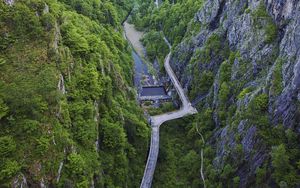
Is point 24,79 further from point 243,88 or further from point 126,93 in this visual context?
point 243,88

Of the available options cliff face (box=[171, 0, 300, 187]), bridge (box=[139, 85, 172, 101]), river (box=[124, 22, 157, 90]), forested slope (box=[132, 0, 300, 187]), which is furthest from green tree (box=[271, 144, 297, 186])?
river (box=[124, 22, 157, 90])

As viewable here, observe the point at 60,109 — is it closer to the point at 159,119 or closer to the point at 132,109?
the point at 132,109

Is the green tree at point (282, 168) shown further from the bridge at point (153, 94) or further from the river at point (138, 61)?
the river at point (138, 61)

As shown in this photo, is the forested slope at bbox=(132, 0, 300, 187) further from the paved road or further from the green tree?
the paved road

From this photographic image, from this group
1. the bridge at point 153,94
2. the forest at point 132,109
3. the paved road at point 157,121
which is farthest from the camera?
the bridge at point 153,94

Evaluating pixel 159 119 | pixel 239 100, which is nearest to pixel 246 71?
pixel 239 100

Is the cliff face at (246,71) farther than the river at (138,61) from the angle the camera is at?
No

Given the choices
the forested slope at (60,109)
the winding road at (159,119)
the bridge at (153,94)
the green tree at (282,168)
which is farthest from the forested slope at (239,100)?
the forested slope at (60,109)
